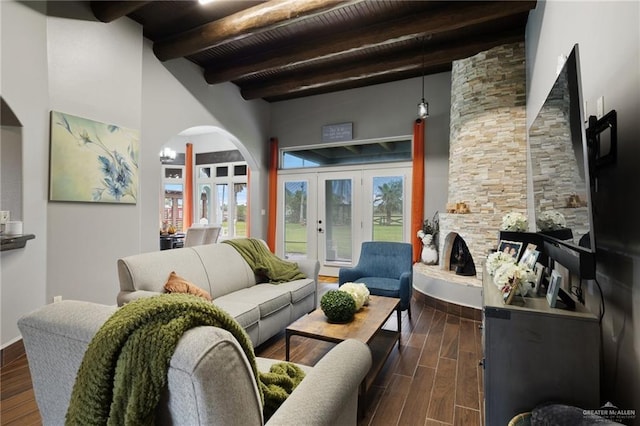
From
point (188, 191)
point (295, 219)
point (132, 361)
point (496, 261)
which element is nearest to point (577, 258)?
point (496, 261)

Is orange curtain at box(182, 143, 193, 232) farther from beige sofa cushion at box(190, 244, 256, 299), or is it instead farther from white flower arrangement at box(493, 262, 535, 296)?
white flower arrangement at box(493, 262, 535, 296)

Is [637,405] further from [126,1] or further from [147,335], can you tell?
[126,1]

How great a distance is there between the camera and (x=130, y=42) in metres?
3.61

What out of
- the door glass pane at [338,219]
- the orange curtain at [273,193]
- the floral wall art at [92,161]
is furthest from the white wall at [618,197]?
the orange curtain at [273,193]

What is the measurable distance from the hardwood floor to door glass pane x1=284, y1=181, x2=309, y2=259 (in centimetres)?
330

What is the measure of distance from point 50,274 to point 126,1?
9.24ft

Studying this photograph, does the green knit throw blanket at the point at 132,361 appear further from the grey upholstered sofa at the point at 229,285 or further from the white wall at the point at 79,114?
the white wall at the point at 79,114

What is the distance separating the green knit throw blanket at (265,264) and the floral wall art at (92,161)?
4.57ft

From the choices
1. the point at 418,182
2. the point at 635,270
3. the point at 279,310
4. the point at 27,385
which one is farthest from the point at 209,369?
the point at 418,182

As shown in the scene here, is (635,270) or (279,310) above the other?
(635,270)

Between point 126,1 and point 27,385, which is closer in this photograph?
point 27,385

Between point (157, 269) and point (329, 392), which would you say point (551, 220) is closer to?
point (329, 392)

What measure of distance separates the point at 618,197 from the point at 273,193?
5608 millimetres

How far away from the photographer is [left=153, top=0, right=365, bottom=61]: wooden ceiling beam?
306cm
